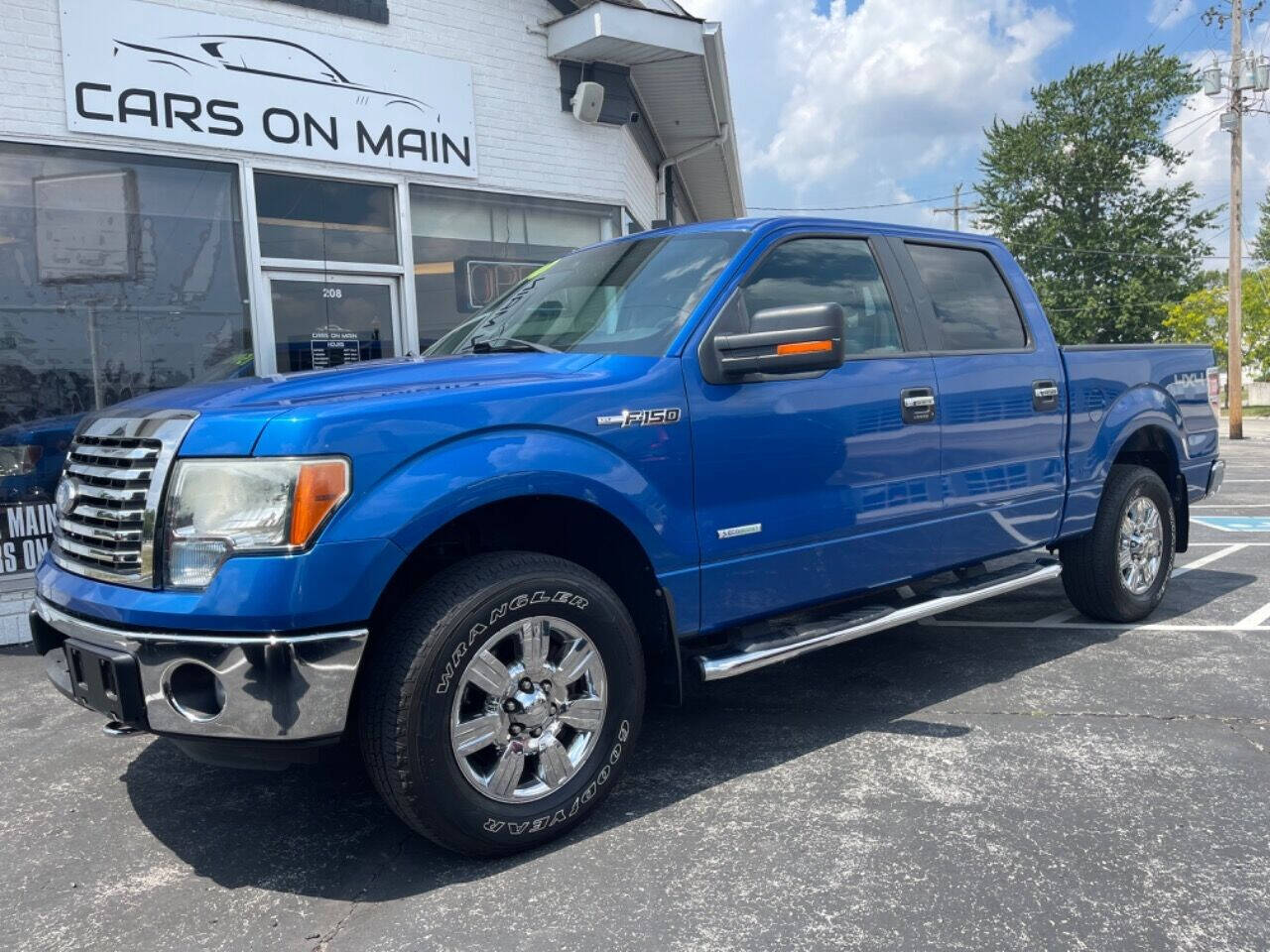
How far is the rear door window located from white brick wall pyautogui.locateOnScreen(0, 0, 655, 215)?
517 centimetres

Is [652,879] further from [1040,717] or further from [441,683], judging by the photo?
[1040,717]

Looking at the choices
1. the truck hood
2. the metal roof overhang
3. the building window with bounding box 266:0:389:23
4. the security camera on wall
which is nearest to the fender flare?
the truck hood

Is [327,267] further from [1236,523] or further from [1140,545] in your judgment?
[1236,523]

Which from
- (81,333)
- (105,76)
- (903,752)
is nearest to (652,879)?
(903,752)

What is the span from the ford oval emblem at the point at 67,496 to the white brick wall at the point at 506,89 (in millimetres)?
4645

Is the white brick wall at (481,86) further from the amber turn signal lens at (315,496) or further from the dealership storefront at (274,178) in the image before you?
the amber turn signal lens at (315,496)

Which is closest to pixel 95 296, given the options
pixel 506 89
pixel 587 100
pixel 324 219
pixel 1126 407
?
pixel 324 219

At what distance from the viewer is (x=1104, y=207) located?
43156mm

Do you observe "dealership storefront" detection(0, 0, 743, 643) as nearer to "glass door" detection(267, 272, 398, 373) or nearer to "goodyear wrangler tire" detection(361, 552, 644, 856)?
"glass door" detection(267, 272, 398, 373)

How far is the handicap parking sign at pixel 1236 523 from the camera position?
9.12 meters

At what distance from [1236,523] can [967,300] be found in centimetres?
628

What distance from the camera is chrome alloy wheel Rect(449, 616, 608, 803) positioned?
9.68ft

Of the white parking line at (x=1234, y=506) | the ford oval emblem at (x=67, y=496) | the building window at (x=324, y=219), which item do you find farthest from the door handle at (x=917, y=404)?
the white parking line at (x=1234, y=506)

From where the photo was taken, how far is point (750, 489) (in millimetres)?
3572
